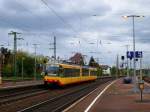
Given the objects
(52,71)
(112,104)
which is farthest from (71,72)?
(112,104)

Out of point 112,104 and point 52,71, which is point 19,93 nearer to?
point 52,71

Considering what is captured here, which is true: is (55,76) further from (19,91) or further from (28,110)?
(28,110)

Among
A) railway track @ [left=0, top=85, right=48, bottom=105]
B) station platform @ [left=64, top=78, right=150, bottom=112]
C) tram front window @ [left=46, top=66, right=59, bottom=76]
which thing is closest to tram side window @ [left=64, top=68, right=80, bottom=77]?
tram front window @ [left=46, top=66, right=59, bottom=76]

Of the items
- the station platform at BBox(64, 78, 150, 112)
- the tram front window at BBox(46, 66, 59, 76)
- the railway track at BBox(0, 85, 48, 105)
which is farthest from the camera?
the tram front window at BBox(46, 66, 59, 76)

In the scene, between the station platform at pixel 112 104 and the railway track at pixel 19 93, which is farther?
the railway track at pixel 19 93

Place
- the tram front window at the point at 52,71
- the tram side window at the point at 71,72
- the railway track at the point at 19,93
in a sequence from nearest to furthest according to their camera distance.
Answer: the railway track at the point at 19,93, the tram front window at the point at 52,71, the tram side window at the point at 71,72

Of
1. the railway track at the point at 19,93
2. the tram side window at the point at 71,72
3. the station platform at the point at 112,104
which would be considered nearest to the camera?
the station platform at the point at 112,104

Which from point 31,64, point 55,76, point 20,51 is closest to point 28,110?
point 55,76

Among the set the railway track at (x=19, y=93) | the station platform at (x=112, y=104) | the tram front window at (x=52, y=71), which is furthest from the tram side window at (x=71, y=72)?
the station platform at (x=112, y=104)

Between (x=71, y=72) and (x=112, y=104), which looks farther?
(x=71, y=72)

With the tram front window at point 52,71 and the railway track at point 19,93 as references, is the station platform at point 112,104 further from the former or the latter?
the tram front window at point 52,71

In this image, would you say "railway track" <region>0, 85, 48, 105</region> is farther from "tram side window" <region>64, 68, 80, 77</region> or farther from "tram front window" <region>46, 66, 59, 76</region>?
"tram side window" <region>64, 68, 80, 77</region>

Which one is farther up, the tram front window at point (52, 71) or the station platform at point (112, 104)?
the tram front window at point (52, 71)

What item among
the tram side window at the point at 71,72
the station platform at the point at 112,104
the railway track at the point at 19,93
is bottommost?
the station platform at the point at 112,104
